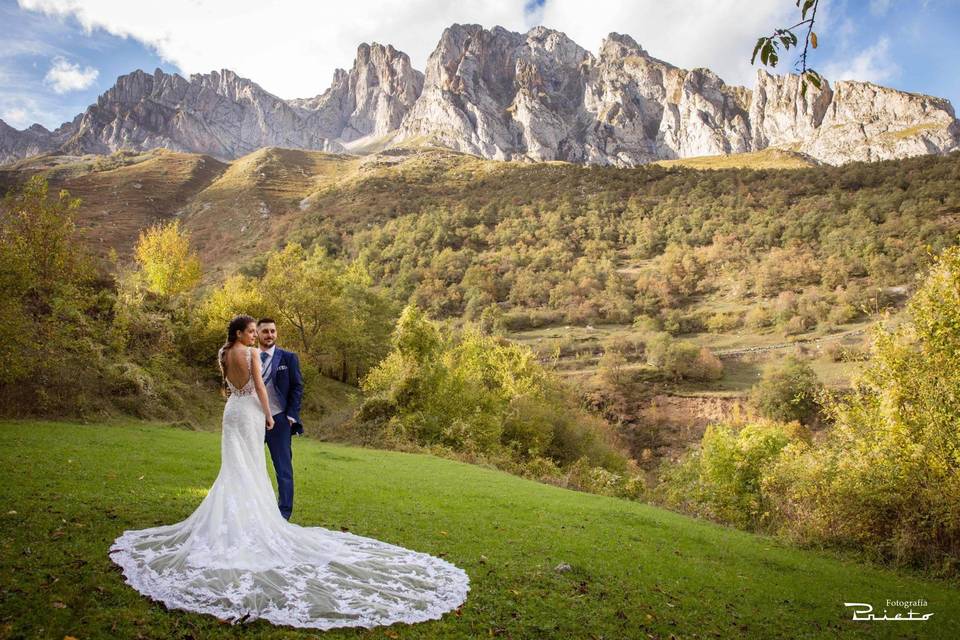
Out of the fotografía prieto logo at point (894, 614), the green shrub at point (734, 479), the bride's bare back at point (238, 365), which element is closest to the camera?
the bride's bare back at point (238, 365)

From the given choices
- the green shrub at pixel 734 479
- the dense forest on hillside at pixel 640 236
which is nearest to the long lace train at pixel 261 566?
the green shrub at pixel 734 479

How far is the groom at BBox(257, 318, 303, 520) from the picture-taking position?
8.50 meters

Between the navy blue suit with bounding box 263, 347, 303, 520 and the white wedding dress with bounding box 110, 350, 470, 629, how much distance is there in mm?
792

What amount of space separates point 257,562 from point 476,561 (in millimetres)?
3263

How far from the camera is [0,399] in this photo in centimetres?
1917

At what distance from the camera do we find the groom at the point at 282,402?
8.50 meters

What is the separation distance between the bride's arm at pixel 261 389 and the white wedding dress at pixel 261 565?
0.35ft

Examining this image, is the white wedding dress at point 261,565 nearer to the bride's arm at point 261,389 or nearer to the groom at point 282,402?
the bride's arm at point 261,389

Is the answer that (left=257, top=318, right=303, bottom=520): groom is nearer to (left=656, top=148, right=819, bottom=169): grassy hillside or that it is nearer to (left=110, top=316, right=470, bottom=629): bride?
(left=110, top=316, right=470, bottom=629): bride

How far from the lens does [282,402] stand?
340 inches

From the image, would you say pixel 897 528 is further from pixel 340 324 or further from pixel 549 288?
pixel 549 288

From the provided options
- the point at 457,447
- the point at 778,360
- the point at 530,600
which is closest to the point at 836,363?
the point at 778,360

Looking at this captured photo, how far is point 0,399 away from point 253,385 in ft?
58.0

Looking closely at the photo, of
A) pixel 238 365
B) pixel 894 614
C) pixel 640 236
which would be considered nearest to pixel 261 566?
pixel 238 365
